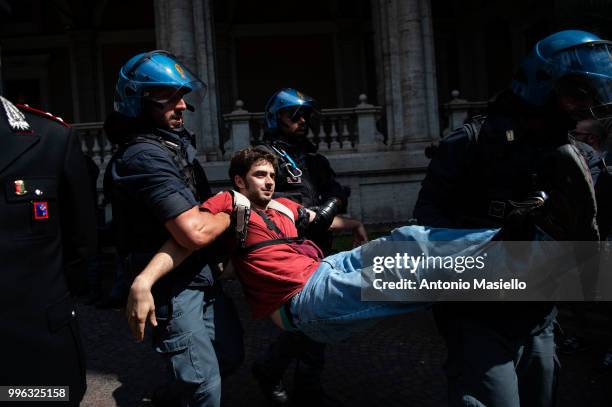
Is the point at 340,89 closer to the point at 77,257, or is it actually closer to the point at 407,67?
the point at 407,67

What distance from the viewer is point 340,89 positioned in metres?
15.1

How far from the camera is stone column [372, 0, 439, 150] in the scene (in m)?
9.80

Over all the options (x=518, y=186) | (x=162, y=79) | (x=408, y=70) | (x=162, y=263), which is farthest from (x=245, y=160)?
(x=408, y=70)

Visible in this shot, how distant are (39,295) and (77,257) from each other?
25 cm

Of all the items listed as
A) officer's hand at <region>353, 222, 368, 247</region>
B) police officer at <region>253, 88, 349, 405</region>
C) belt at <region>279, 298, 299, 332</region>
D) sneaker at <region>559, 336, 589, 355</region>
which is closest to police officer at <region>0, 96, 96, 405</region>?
belt at <region>279, 298, 299, 332</region>

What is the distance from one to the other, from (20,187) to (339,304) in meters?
1.15

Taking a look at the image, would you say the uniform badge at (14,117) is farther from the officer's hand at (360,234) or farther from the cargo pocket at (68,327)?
the officer's hand at (360,234)

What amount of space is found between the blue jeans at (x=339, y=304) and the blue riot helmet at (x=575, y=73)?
0.67 metres

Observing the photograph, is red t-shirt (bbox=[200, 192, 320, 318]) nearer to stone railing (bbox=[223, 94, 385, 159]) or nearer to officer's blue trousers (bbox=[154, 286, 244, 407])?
officer's blue trousers (bbox=[154, 286, 244, 407])

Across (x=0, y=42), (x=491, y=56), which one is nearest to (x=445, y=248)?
(x=491, y=56)

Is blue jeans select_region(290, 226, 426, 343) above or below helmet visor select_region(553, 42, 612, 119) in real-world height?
below

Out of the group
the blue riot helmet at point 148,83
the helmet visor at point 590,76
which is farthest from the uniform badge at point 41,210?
the helmet visor at point 590,76

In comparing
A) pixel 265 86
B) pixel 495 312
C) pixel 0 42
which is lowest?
pixel 495 312

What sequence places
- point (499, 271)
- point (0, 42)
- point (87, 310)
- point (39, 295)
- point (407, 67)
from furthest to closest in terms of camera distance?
point (0, 42)
point (407, 67)
point (87, 310)
point (499, 271)
point (39, 295)
